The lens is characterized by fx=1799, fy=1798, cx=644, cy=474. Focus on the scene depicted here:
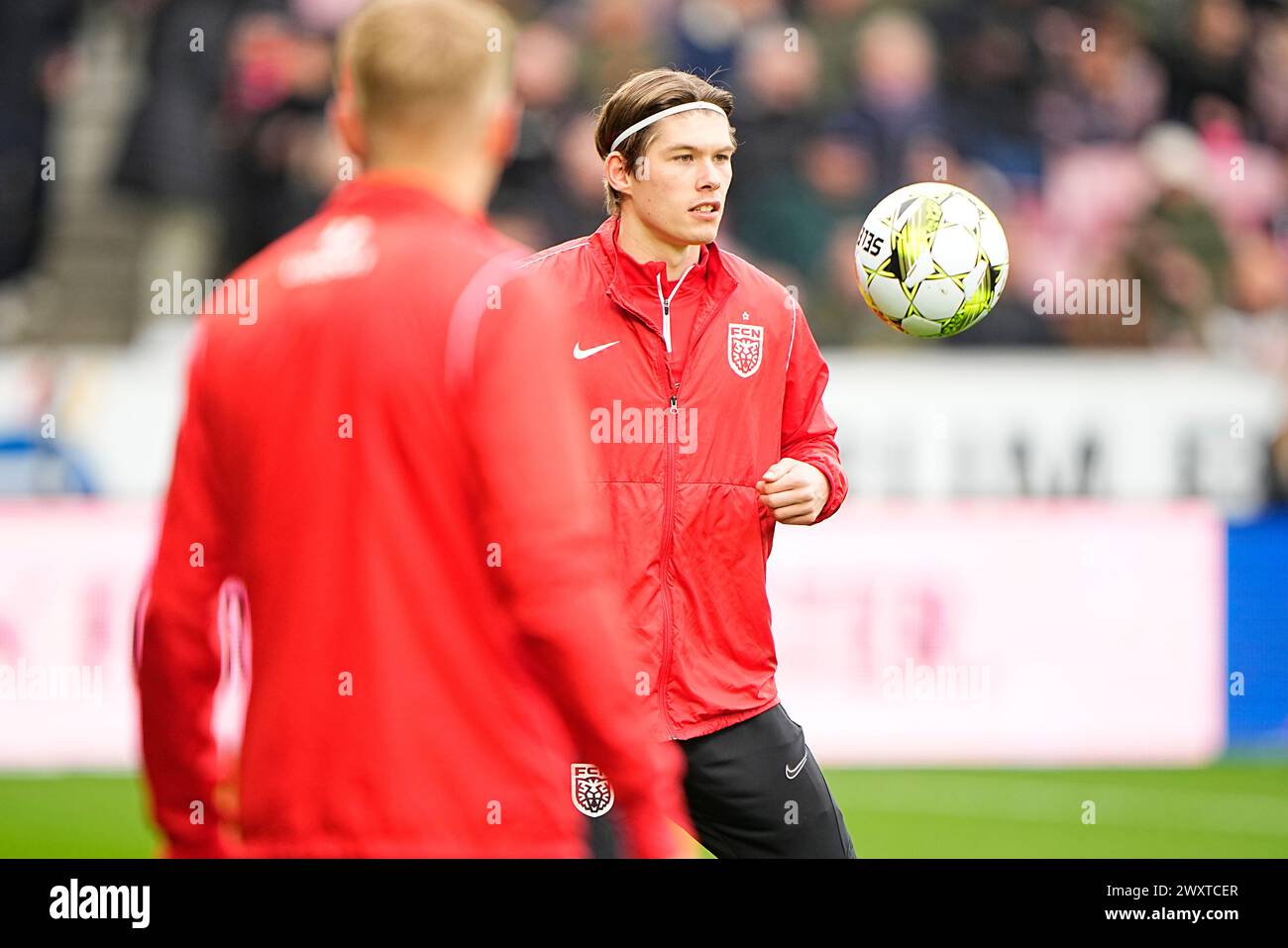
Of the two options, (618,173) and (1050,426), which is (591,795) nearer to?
(618,173)

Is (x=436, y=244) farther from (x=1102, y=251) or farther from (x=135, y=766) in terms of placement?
(x=1102, y=251)

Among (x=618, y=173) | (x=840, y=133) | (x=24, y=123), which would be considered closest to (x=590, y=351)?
(x=618, y=173)

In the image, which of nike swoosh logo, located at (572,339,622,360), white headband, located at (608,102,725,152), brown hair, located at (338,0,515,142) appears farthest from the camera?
white headband, located at (608,102,725,152)

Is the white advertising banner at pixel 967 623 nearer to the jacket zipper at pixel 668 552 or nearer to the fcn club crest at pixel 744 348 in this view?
the fcn club crest at pixel 744 348

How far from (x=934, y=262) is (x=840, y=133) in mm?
6665

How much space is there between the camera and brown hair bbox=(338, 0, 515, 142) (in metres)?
2.86

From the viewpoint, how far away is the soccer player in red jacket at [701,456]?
4.74 meters

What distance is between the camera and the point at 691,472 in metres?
4.80

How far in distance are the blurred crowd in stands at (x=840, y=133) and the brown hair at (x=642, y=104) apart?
601 centimetres

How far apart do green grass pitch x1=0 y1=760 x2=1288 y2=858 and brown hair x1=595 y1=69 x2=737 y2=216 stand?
3843 millimetres

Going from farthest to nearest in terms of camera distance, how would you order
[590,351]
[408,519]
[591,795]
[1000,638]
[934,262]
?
[1000,638]
[934,262]
[590,351]
[591,795]
[408,519]

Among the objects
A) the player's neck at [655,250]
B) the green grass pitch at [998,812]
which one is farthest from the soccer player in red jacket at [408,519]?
the green grass pitch at [998,812]

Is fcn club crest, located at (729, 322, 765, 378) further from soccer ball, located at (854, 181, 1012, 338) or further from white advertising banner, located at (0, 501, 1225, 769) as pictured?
white advertising banner, located at (0, 501, 1225, 769)

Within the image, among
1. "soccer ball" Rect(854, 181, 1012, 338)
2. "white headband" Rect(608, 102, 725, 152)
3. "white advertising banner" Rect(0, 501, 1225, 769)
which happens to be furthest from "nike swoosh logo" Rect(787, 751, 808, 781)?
"white advertising banner" Rect(0, 501, 1225, 769)
